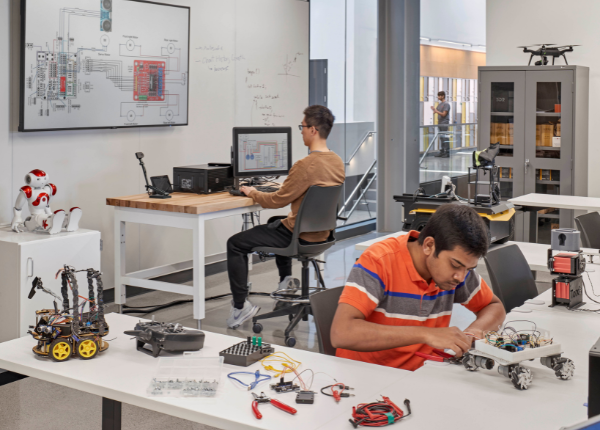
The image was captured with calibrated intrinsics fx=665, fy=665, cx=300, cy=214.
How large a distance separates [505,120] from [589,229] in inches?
116

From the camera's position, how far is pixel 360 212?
307 inches

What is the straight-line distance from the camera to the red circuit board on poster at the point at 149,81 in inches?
186

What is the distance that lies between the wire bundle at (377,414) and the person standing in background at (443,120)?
7.02 meters

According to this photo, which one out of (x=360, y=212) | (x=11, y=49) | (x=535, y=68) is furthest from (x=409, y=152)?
(x=11, y=49)

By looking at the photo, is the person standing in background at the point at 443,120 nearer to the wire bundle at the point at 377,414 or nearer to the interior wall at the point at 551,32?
the interior wall at the point at 551,32

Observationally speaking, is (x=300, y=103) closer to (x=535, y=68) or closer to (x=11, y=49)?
(x=535, y=68)

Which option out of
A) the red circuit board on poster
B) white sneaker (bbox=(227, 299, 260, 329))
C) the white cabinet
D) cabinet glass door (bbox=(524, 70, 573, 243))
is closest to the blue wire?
the white cabinet

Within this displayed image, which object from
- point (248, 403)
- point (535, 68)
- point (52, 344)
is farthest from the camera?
point (535, 68)

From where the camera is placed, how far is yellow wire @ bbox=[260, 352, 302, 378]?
177cm

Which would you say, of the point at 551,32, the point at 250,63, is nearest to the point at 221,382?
the point at 250,63

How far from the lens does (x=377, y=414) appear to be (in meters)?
1.45

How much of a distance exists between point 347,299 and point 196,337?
45 centimetres

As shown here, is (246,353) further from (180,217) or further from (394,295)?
(180,217)

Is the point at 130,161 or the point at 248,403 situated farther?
the point at 130,161
